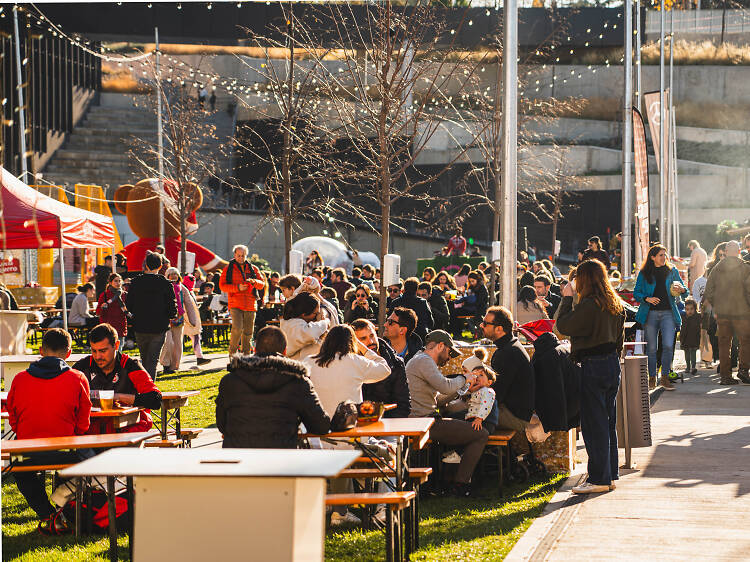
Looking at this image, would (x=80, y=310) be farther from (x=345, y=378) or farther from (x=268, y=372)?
(x=268, y=372)

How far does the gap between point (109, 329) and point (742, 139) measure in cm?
5228

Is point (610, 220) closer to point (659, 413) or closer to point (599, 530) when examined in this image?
point (659, 413)

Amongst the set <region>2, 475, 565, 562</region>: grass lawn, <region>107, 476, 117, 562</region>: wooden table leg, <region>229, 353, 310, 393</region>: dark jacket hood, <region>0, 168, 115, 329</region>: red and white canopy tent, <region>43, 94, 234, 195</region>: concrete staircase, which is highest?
<region>43, 94, 234, 195</region>: concrete staircase

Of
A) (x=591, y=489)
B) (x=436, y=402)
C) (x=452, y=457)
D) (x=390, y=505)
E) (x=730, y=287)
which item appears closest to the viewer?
(x=390, y=505)

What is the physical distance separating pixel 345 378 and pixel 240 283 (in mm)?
9863

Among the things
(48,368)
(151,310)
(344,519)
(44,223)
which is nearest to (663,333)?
(151,310)

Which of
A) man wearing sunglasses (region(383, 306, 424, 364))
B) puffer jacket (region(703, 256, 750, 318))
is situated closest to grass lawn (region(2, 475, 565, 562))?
man wearing sunglasses (region(383, 306, 424, 364))

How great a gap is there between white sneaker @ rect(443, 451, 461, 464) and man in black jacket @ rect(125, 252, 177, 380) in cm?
656

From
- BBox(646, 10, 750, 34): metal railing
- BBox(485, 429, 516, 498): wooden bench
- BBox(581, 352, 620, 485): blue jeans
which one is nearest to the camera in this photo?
BBox(581, 352, 620, 485): blue jeans

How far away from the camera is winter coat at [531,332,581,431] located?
356 inches

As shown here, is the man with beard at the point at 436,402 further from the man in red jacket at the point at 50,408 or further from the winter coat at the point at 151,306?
the winter coat at the point at 151,306

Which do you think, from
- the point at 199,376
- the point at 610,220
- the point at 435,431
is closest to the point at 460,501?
the point at 435,431

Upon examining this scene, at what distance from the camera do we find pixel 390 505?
20.5ft

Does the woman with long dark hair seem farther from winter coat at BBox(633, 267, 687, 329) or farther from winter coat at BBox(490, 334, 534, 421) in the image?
winter coat at BBox(633, 267, 687, 329)
